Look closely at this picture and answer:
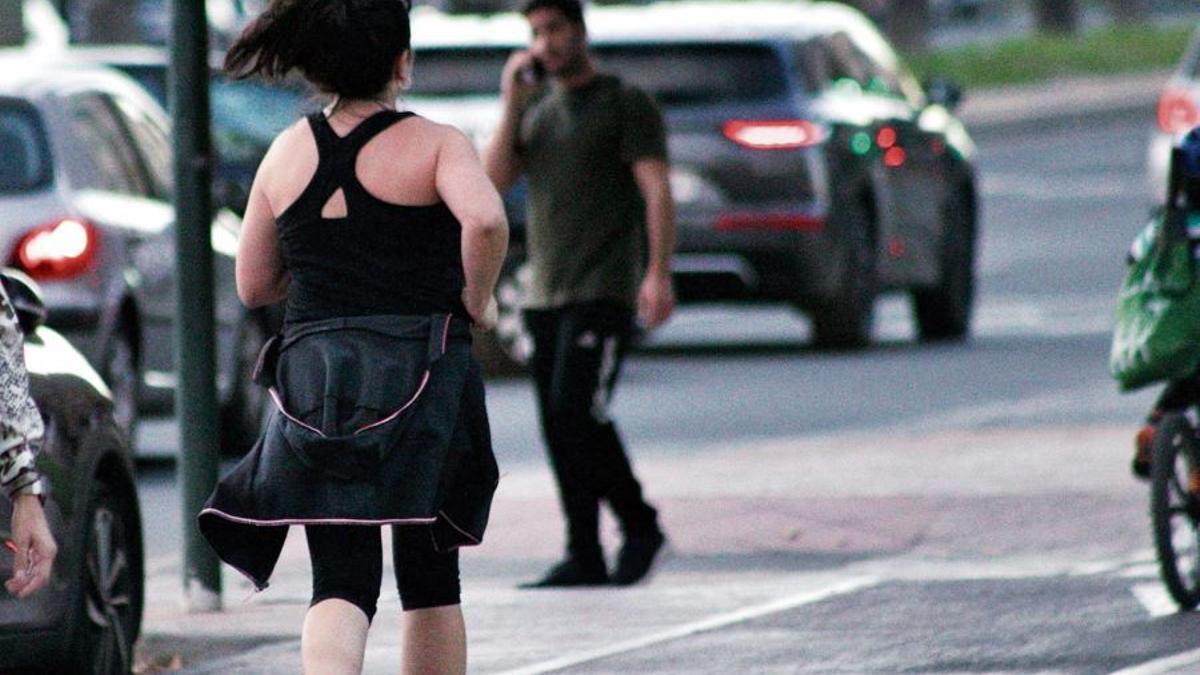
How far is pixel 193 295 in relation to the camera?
9.30 m

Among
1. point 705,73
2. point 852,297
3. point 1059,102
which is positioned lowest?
point 1059,102

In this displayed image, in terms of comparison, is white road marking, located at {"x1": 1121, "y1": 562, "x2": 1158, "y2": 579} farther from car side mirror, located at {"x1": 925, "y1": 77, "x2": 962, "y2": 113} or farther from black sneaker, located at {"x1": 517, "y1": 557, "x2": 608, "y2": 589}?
car side mirror, located at {"x1": 925, "y1": 77, "x2": 962, "y2": 113}

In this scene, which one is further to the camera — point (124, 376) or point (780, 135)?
point (780, 135)

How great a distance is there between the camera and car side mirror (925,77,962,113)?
1775 cm

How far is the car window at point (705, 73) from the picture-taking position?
1677 cm

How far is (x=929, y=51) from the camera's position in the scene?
1863 inches

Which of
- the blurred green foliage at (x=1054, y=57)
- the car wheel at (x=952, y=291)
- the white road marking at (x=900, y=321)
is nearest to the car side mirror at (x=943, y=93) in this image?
the car wheel at (x=952, y=291)

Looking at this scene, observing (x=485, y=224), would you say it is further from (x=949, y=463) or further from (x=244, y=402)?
(x=244, y=402)

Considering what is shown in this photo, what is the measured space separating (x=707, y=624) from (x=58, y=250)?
4.10 m

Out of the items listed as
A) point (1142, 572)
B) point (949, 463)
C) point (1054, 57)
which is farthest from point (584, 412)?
point (1054, 57)

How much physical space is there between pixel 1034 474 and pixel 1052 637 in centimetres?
378

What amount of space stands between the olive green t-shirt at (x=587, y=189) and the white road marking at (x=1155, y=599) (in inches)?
66.6

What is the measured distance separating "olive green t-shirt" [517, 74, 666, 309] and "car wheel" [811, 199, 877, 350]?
707 centimetres

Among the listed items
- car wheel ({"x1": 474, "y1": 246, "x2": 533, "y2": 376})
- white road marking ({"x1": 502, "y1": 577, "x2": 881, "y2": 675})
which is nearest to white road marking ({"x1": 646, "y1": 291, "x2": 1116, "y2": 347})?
car wheel ({"x1": 474, "y1": 246, "x2": 533, "y2": 376})
